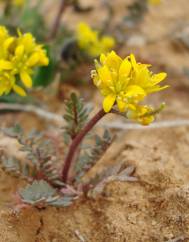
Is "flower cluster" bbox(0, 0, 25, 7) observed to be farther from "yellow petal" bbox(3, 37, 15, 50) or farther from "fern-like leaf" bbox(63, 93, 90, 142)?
"fern-like leaf" bbox(63, 93, 90, 142)

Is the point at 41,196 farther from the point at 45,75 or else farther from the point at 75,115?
the point at 45,75

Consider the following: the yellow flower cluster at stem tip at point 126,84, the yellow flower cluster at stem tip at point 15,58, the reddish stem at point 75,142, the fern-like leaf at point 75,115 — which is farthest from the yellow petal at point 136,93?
the yellow flower cluster at stem tip at point 15,58

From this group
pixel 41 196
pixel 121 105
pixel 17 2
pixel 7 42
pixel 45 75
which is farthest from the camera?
pixel 17 2

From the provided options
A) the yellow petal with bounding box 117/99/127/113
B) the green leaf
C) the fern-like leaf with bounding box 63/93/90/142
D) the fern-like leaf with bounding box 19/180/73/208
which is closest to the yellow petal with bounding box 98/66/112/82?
the yellow petal with bounding box 117/99/127/113

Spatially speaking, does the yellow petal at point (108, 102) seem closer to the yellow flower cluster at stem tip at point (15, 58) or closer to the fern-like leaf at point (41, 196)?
the fern-like leaf at point (41, 196)

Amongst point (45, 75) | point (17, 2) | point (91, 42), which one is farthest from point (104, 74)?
point (17, 2)

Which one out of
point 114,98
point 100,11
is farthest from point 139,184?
point 100,11

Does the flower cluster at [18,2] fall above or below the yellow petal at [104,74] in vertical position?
above
